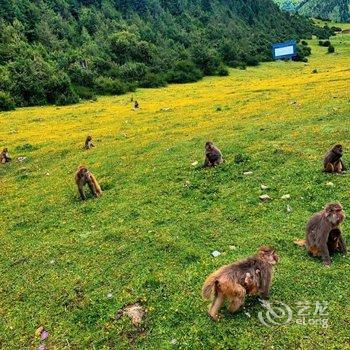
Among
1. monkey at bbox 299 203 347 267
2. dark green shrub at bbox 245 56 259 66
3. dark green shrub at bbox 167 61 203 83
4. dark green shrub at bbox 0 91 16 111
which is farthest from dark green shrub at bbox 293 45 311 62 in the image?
monkey at bbox 299 203 347 267

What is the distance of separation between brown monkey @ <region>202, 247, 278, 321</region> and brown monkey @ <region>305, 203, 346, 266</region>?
1.79 meters

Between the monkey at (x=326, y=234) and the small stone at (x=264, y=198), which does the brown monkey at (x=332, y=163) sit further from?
the monkey at (x=326, y=234)

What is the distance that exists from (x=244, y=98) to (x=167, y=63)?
158 feet

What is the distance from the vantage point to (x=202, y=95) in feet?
178

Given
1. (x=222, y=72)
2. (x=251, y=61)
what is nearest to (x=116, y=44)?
(x=222, y=72)

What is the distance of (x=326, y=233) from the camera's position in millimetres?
10516

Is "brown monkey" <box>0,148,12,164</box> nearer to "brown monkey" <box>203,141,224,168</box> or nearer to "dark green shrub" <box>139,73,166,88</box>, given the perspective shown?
"brown monkey" <box>203,141,224,168</box>

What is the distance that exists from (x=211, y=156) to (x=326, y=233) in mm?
9586

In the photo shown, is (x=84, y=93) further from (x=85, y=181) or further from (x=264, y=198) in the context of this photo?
(x=264, y=198)

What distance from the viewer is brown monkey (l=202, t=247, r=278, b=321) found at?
28.9 ft

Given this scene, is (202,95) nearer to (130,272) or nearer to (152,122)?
(152,122)

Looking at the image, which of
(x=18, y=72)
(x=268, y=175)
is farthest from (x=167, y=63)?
(x=268, y=175)

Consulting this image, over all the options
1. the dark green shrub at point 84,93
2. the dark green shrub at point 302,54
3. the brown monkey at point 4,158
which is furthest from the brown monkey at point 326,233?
the dark green shrub at point 302,54

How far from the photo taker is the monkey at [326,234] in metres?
10.2
